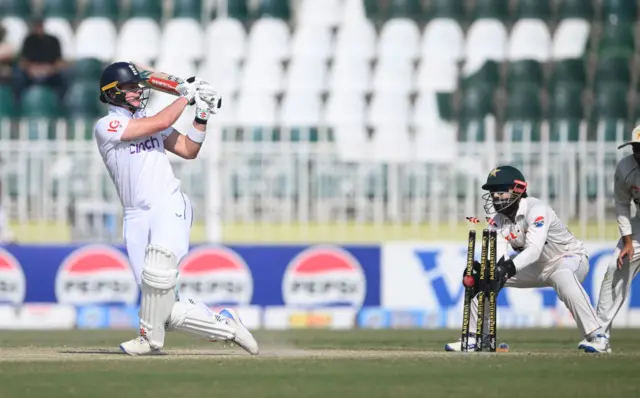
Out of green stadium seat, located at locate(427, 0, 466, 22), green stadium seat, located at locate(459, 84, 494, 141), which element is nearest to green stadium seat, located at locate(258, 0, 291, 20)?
green stadium seat, located at locate(427, 0, 466, 22)

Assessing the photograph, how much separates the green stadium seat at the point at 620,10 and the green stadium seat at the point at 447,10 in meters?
1.87

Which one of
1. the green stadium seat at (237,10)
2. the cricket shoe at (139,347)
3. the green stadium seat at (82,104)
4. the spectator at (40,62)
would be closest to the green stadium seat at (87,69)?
the spectator at (40,62)

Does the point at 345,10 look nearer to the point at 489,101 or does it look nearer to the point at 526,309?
the point at 489,101

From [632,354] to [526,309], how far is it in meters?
4.61

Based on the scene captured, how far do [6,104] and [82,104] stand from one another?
94 centimetres

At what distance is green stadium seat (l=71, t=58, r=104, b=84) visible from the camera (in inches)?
656

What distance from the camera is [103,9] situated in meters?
17.8

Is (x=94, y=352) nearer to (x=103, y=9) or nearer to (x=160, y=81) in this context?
(x=160, y=81)

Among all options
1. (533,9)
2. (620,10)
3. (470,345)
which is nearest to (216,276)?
(470,345)

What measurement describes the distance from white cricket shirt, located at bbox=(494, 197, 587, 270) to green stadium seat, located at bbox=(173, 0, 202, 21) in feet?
32.8

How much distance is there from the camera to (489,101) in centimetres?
1595

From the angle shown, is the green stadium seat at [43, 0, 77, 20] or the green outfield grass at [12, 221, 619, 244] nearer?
the green outfield grass at [12, 221, 619, 244]

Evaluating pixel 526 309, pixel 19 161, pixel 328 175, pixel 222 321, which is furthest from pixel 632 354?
pixel 19 161

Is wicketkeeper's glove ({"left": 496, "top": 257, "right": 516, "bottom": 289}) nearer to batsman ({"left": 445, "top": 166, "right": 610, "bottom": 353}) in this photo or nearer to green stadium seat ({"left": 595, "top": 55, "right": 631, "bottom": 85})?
batsman ({"left": 445, "top": 166, "right": 610, "bottom": 353})
